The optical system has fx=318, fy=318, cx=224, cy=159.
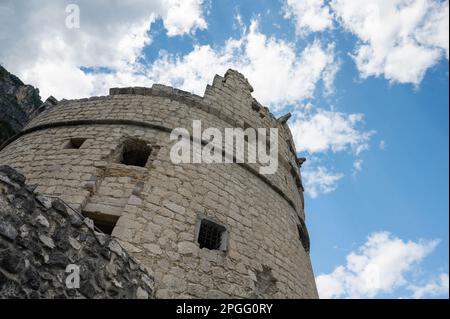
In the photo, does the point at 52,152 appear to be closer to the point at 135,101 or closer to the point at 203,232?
the point at 135,101

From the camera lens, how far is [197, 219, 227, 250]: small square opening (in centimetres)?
512

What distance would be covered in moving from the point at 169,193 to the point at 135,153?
1636 millimetres

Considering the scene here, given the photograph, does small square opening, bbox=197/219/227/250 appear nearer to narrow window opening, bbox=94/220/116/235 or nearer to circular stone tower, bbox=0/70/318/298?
circular stone tower, bbox=0/70/318/298

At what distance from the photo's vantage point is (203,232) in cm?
523

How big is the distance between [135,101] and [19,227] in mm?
5393

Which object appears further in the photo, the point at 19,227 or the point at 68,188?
the point at 68,188

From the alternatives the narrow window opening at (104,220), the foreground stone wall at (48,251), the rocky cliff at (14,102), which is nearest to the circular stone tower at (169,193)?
the narrow window opening at (104,220)

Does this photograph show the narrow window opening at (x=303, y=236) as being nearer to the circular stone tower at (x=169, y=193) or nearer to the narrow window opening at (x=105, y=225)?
the circular stone tower at (x=169, y=193)

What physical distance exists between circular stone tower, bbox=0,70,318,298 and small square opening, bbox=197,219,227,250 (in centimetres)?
2

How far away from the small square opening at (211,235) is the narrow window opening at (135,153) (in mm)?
1924

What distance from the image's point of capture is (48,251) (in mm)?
2508

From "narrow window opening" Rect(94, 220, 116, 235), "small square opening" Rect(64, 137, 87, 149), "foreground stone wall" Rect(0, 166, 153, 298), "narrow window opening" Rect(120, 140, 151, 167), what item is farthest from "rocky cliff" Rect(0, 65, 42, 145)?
"foreground stone wall" Rect(0, 166, 153, 298)

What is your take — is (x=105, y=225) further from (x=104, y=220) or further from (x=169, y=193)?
(x=169, y=193)
